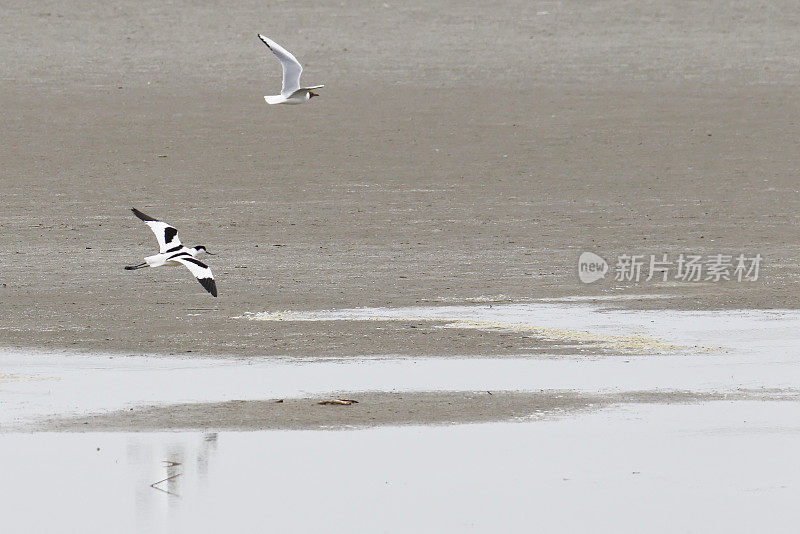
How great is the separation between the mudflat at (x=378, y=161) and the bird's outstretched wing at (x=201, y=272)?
467 mm

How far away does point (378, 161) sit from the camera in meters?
20.3

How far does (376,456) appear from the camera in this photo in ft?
26.9

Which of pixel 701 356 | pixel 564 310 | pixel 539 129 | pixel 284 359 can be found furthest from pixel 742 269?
pixel 539 129

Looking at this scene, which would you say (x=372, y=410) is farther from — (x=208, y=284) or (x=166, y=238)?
(x=166, y=238)

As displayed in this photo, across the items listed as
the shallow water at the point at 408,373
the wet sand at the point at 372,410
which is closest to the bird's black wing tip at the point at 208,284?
the shallow water at the point at 408,373

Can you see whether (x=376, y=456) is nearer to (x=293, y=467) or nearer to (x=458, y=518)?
(x=293, y=467)

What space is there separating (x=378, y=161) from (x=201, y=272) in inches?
357

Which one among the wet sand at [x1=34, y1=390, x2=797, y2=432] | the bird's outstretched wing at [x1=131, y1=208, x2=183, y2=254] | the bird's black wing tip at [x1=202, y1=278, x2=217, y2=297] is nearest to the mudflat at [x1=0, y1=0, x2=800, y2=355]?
the bird's black wing tip at [x1=202, y1=278, x2=217, y2=297]

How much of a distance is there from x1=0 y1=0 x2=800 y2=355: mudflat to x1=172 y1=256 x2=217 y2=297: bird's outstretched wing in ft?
1.53

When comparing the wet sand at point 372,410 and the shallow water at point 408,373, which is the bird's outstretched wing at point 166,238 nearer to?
the shallow water at point 408,373

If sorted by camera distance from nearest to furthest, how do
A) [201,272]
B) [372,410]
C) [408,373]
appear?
1. [372,410]
2. [408,373]
3. [201,272]

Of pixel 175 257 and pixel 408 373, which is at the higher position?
pixel 175 257

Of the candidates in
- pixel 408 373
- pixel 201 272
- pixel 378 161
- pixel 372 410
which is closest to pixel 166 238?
pixel 201 272

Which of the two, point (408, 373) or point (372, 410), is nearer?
point (372, 410)
